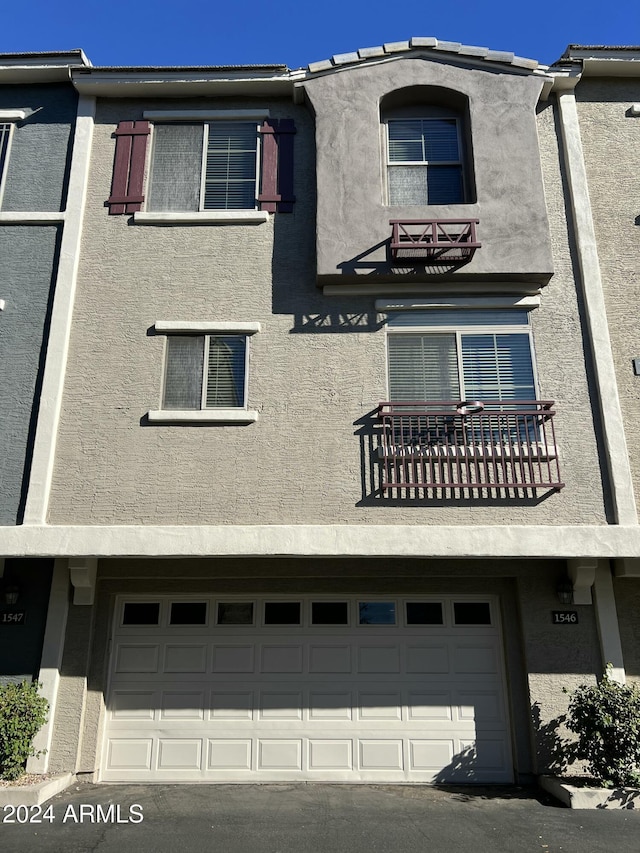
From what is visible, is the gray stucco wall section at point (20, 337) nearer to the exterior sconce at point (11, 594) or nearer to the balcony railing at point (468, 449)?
the exterior sconce at point (11, 594)

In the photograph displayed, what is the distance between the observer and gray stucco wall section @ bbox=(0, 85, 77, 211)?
989 cm

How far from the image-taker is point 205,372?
8.98 m

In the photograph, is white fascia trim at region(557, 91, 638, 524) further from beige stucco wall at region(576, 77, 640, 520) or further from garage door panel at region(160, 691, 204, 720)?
garage door panel at region(160, 691, 204, 720)

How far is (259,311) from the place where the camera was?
920 centimetres

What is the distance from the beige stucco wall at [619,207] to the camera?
8961mm

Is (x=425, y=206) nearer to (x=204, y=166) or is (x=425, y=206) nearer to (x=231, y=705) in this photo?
(x=204, y=166)

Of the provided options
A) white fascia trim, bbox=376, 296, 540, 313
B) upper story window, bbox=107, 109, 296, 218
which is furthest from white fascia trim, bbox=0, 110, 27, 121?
white fascia trim, bbox=376, 296, 540, 313

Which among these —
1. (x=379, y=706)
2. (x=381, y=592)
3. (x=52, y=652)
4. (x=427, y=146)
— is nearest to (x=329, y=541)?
(x=381, y=592)

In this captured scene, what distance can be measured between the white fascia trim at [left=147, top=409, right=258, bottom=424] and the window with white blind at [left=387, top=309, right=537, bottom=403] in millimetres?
1929

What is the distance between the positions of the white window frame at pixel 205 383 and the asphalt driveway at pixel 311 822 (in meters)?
4.53

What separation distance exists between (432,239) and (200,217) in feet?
11.0

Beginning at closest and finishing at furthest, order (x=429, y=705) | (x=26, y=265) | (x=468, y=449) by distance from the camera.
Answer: (x=468, y=449)
(x=429, y=705)
(x=26, y=265)

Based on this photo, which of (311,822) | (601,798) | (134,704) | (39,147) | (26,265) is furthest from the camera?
(39,147)

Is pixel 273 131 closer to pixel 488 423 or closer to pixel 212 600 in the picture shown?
pixel 488 423
